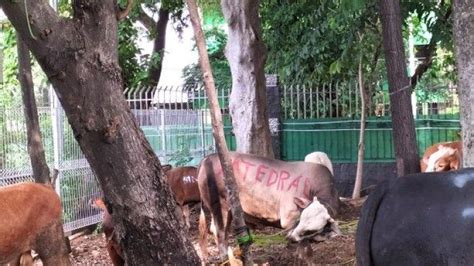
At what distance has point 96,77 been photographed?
4.34 m

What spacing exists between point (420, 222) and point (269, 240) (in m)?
5.56

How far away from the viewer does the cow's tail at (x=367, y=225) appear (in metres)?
3.97

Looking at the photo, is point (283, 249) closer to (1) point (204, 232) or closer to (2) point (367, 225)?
(1) point (204, 232)

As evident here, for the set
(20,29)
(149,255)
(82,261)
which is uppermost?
(20,29)

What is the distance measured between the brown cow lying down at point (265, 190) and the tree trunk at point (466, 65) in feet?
11.0

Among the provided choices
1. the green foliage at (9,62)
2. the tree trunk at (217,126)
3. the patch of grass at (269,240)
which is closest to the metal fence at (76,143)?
the green foliage at (9,62)

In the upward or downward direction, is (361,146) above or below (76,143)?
below

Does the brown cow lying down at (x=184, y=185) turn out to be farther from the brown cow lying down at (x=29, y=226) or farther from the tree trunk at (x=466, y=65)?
the tree trunk at (x=466, y=65)

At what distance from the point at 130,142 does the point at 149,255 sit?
0.71 m

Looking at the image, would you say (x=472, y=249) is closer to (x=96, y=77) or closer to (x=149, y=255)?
(x=149, y=255)

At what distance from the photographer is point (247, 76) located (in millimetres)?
11242

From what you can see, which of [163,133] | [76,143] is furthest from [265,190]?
[163,133]

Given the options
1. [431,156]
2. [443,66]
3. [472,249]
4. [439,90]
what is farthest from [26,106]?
[443,66]

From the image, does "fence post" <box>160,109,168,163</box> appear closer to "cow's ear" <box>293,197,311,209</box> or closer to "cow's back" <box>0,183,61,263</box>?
"cow's ear" <box>293,197,311,209</box>
